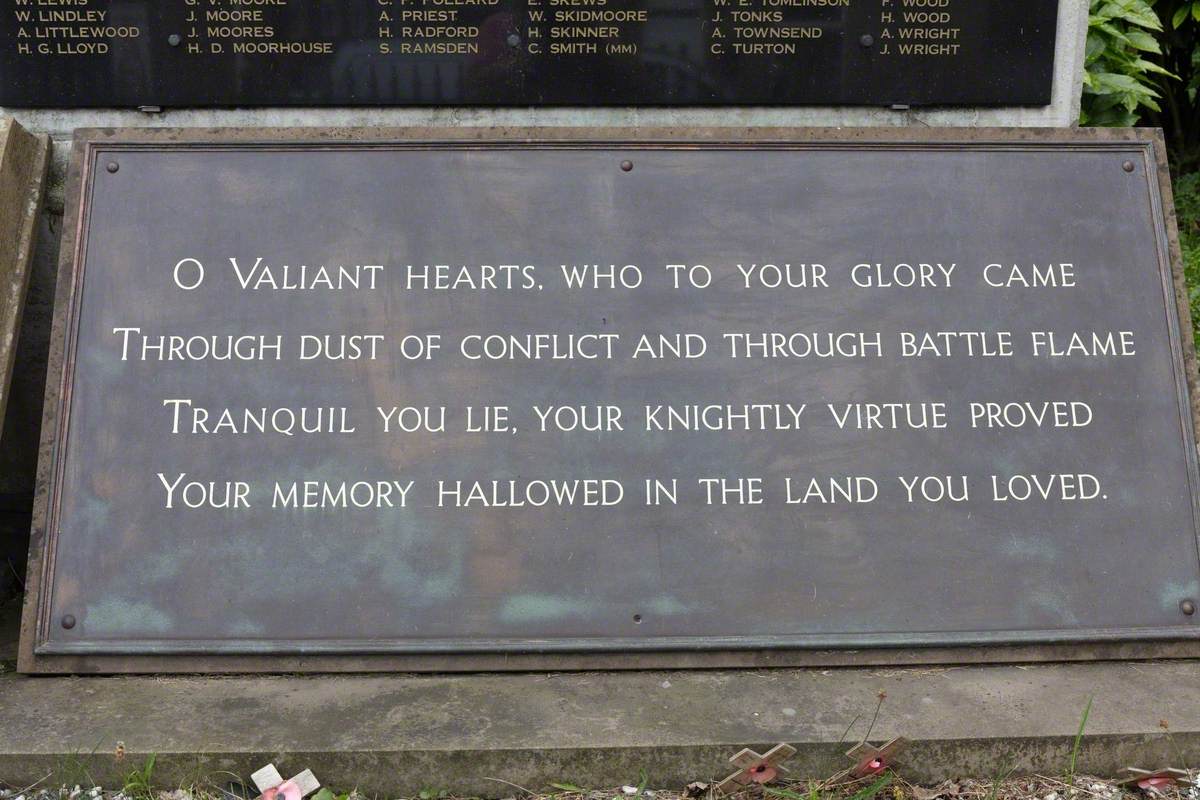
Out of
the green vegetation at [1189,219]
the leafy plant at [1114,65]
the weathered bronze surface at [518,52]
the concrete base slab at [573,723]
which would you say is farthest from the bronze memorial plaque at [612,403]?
the green vegetation at [1189,219]

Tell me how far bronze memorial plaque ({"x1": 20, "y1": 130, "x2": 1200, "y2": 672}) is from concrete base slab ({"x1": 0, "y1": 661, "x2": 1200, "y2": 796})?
0.32 feet

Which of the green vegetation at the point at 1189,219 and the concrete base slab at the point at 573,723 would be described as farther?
the green vegetation at the point at 1189,219

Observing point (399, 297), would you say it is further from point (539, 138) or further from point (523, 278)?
point (539, 138)

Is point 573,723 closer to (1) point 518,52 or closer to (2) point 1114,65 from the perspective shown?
(1) point 518,52

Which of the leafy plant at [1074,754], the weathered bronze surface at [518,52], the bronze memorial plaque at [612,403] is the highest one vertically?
the weathered bronze surface at [518,52]

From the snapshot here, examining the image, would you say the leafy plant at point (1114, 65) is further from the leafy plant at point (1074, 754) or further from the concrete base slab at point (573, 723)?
the leafy plant at point (1074, 754)

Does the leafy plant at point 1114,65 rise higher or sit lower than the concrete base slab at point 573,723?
higher

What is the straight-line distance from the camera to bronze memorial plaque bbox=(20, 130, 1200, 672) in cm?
271

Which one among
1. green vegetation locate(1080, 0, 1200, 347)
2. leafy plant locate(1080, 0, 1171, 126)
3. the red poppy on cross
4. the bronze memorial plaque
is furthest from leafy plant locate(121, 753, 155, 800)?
leafy plant locate(1080, 0, 1171, 126)

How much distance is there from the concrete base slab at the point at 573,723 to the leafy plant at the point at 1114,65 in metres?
2.85

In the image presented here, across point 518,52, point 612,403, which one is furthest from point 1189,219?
point 612,403

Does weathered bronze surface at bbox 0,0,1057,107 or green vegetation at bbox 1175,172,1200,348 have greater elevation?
weathered bronze surface at bbox 0,0,1057,107

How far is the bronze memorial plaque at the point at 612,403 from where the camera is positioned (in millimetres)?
2713

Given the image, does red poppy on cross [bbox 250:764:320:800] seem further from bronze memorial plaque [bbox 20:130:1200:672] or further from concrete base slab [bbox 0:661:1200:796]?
bronze memorial plaque [bbox 20:130:1200:672]
